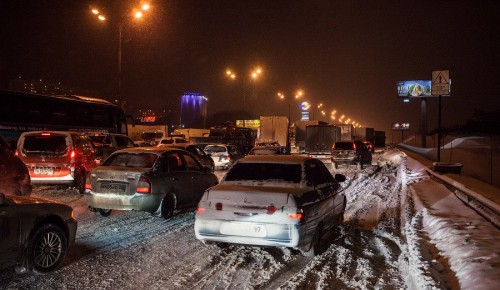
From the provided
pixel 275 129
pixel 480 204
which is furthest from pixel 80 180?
pixel 275 129

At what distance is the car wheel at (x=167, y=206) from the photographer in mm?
9484

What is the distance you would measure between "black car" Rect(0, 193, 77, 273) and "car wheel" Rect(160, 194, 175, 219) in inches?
116

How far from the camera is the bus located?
19.1 meters

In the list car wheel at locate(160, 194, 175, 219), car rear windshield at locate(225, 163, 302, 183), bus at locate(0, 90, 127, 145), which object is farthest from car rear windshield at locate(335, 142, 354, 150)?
car rear windshield at locate(225, 163, 302, 183)

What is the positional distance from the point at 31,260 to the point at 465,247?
19.4 feet

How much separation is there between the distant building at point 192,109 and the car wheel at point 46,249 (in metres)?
107

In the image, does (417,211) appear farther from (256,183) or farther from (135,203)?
(135,203)

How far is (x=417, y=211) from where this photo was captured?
1095 cm

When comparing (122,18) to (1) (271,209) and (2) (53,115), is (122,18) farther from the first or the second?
(1) (271,209)

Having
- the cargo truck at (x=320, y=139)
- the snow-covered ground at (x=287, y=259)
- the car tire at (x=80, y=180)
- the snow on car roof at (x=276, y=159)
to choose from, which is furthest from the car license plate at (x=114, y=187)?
the cargo truck at (x=320, y=139)

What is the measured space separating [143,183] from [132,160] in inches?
46.3

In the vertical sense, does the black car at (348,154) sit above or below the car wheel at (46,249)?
above

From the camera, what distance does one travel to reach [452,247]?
6.97 meters

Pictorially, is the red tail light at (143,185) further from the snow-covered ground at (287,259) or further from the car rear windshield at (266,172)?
the car rear windshield at (266,172)
